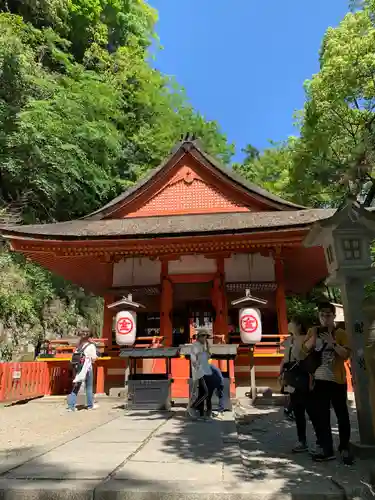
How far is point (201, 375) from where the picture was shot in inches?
247

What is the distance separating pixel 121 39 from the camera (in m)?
31.6

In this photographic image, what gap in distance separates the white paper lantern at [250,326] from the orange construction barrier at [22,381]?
18.3 ft

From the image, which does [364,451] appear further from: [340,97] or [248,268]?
[340,97]

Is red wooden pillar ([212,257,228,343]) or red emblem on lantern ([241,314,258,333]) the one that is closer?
red emblem on lantern ([241,314,258,333])

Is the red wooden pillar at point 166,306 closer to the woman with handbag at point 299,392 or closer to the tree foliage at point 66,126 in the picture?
the woman with handbag at point 299,392

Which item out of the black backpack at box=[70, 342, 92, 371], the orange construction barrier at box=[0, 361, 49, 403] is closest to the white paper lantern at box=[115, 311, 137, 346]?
the black backpack at box=[70, 342, 92, 371]

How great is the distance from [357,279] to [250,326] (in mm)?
4997

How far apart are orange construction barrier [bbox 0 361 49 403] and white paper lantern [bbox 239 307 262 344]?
18.3 ft

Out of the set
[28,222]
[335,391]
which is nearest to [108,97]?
[28,222]

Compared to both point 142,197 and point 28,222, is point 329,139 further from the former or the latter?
point 28,222

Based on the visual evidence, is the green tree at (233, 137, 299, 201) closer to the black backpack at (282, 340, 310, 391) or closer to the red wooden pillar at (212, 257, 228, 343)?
the red wooden pillar at (212, 257, 228, 343)

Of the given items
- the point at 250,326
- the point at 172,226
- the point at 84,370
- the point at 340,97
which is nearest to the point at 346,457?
the point at 250,326

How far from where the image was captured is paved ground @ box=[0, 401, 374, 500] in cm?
286

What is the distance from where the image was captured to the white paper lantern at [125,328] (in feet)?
30.9
